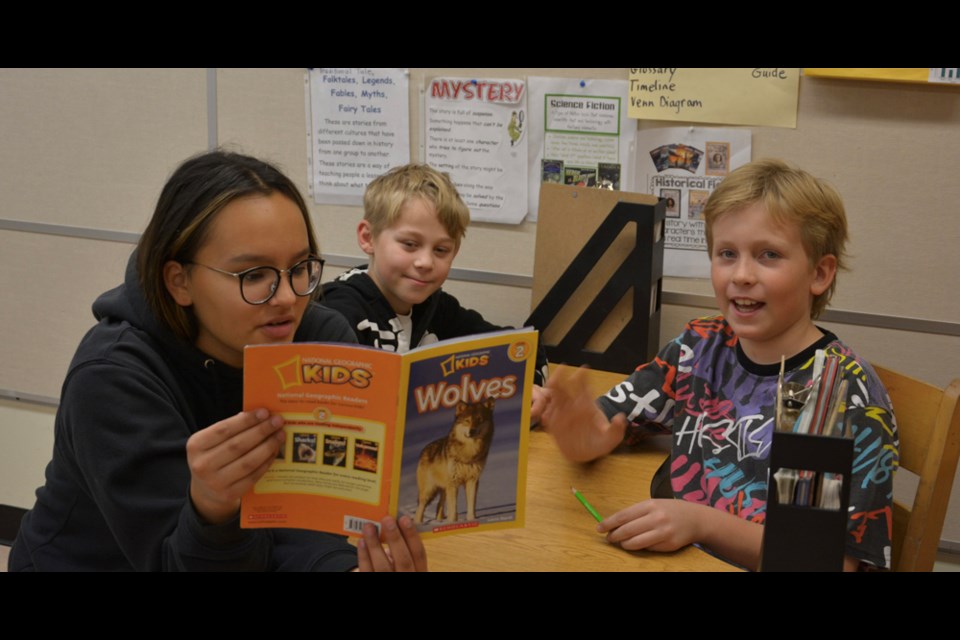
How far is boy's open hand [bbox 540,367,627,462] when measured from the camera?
5.07 ft

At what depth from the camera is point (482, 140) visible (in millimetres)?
2334

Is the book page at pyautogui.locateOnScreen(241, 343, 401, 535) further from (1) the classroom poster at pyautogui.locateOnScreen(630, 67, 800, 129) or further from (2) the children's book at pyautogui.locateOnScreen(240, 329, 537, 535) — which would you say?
(1) the classroom poster at pyautogui.locateOnScreen(630, 67, 800, 129)

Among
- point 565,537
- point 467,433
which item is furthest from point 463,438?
point 565,537

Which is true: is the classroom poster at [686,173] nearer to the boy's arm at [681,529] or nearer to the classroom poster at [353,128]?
the classroom poster at [353,128]

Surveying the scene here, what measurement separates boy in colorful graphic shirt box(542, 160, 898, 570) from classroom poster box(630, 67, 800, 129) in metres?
0.59

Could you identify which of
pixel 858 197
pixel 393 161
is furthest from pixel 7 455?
pixel 858 197

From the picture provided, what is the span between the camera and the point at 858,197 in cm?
205

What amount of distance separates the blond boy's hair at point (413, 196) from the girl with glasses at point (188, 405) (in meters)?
0.68

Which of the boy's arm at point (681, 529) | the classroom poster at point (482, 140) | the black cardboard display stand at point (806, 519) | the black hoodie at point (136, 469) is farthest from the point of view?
the classroom poster at point (482, 140)

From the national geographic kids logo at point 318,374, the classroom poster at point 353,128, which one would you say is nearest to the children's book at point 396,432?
the national geographic kids logo at point 318,374

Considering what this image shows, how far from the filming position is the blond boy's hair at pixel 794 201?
1476 mm

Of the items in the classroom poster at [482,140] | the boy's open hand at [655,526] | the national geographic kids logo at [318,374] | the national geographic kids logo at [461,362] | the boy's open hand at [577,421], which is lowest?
the boy's open hand at [655,526]

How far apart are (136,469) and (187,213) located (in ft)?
1.07

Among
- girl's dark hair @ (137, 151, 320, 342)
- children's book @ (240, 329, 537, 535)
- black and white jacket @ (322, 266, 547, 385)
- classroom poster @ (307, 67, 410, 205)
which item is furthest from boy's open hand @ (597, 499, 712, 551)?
classroom poster @ (307, 67, 410, 205)
